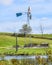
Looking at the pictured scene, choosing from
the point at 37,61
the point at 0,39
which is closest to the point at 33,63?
the point at 37,61

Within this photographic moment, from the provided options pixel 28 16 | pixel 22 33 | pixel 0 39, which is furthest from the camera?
pixel 22 33

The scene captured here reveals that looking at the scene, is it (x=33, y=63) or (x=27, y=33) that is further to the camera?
(x=27, y=33)

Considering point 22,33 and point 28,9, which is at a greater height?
point 28,9

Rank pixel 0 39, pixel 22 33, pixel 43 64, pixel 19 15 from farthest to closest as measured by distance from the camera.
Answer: pixel 22 33 → pixel 0 39 → pixel 19 15 → pixel 43 64

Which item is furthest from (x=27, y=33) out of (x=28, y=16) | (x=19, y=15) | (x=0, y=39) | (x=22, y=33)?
(x=19, y=15)

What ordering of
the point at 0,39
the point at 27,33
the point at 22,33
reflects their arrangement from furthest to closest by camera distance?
the point at 22,33 < the point at 27,33 < the point at 0,39

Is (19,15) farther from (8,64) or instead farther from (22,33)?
(8,64)

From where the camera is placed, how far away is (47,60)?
28.6 meters

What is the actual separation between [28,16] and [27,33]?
106 ft

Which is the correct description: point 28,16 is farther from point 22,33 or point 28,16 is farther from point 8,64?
point 8,64

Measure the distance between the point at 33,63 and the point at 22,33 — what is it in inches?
4953

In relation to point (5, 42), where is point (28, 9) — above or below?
above

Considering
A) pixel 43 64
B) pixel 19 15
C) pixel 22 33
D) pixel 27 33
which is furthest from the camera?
pixel 22 33

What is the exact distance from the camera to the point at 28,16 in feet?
368
